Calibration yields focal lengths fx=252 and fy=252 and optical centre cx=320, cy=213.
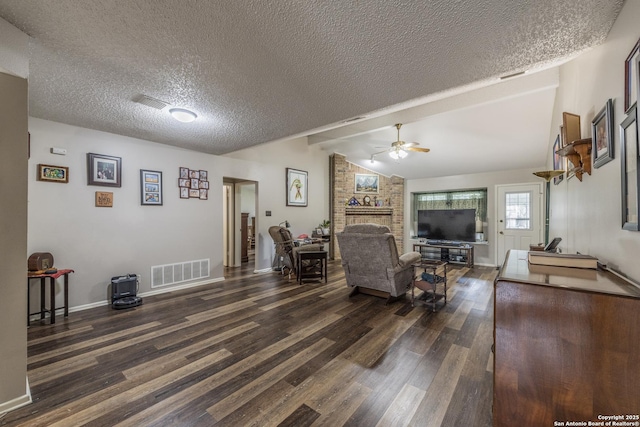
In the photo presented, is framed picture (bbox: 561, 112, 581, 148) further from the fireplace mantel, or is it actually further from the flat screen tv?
the fireplace mantel

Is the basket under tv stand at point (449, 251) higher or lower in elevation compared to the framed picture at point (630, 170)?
lower

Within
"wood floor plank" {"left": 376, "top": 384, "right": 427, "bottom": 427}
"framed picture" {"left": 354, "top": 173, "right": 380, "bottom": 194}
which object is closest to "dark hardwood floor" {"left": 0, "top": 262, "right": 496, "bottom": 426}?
"wood floor plank" {"left": 376, "top": 384, "right": 427, "bottom": 427}

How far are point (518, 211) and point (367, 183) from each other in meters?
3.76

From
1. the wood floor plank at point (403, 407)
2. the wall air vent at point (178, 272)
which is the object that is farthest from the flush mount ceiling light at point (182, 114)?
the wood floor plank at point (403, 407)

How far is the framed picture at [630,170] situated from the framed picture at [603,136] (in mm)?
180

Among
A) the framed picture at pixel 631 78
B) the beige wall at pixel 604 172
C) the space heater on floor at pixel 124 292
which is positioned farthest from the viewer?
the space heater on floor at pixel 124 292

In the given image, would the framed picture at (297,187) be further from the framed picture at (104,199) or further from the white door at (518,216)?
the white door at (518,216)

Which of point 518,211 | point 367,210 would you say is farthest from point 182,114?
point 518,211

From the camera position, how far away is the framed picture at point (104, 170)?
3.42 m

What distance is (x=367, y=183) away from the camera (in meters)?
7.66

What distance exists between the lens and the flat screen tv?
21.0 ft

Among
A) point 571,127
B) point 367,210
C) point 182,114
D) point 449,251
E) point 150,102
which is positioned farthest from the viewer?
point 367,210

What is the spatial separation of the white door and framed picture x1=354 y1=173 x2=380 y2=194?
10.0ft

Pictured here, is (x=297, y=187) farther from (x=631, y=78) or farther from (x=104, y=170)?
(x=631, y=78)
